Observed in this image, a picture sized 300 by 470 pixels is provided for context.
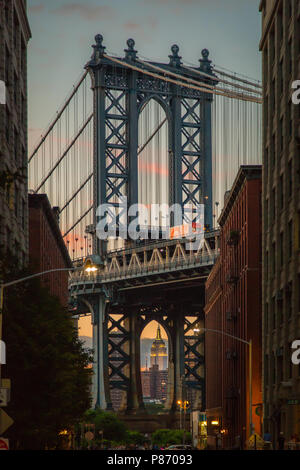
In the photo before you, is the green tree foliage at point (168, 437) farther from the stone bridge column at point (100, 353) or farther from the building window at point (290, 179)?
the building window at point (290, 179)

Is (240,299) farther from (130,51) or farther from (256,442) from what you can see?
(130,51)

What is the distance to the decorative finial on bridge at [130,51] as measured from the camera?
153 meters

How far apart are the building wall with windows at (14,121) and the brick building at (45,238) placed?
36.0 feet

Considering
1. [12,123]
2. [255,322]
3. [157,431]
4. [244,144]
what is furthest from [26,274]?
[157,431]

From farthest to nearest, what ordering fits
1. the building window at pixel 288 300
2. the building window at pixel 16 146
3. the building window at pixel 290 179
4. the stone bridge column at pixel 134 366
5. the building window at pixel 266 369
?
the stone bridge column at pixel 134 366 → the building window at pixel 266 369 → the building window at pixel 16 146 → the building window at pixel 290 179 → the building window at pixel 288 300

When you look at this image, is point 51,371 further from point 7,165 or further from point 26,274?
point 7,165

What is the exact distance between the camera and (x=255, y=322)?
8500 centimetres

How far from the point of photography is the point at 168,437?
519ft

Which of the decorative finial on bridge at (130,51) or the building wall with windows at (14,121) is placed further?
the decorative finial on bridge at (130,51)

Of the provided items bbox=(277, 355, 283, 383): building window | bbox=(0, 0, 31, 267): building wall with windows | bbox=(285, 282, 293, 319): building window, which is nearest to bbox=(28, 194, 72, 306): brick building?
bbox=(0, 0, 31, 267): building wall with windows

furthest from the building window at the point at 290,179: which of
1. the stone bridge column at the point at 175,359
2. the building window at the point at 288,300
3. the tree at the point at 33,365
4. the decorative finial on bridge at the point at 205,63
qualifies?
the stone bridge column at the point at 175,359

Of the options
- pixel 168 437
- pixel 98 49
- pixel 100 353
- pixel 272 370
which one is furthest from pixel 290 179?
pixel 100 353

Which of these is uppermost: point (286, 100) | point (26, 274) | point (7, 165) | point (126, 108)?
point (126, 108)
